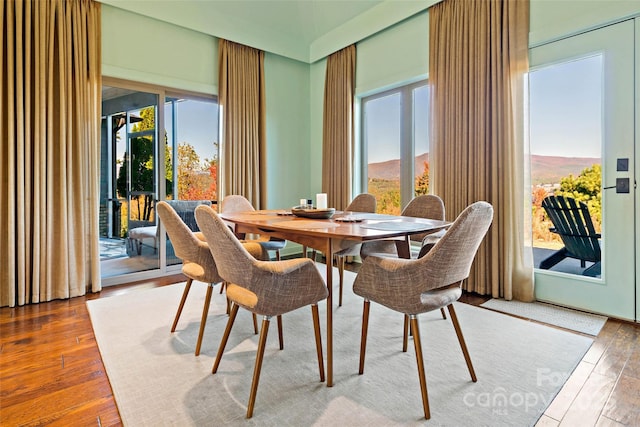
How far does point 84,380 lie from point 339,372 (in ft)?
4.07

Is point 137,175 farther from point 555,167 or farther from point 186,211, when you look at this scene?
point 555,167

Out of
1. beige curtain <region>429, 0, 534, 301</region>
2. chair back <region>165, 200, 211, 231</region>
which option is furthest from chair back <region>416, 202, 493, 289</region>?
chair back <region>165, 200, 211, 231</region>

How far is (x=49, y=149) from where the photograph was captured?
2.91m

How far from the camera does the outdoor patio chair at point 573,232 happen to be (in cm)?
256

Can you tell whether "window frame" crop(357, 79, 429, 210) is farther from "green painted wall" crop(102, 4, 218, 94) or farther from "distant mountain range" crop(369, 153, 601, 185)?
"green painted wall" crop(102, 4, 218, 94)

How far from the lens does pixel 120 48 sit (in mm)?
3334

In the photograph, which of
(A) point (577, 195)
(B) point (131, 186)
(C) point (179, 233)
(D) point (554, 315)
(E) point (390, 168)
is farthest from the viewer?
(E) point (390, 168)

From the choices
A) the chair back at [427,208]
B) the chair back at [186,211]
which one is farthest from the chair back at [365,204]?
the chair back at [186,211]

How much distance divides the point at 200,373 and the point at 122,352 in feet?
1.86

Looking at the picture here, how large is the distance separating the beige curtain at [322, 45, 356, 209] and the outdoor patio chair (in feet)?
7.06

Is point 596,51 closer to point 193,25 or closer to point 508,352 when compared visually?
point 508,352

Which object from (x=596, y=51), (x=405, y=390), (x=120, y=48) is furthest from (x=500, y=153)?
(x=120, y=48)

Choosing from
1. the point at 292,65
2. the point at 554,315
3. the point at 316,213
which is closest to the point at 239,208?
the point at 316,213

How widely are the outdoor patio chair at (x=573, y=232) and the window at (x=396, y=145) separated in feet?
3.94
